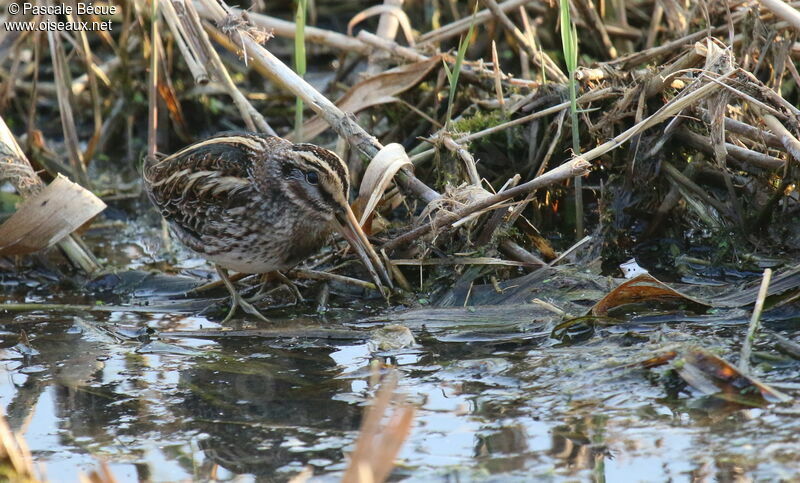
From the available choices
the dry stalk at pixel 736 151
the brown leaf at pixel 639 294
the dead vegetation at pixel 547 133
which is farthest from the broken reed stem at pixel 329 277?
Answer: the dry stalk at pixel 736 151

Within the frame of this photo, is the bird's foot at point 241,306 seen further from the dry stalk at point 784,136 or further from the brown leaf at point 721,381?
the dry stalk at point 784,136

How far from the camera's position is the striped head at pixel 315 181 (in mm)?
4945

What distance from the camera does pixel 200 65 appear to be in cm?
536

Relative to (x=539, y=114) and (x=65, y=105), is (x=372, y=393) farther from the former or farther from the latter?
(x=65, y=105)

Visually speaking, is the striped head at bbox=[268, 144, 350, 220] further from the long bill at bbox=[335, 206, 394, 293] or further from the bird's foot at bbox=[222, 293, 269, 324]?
the bird's foot at bbox=[222, 293, 269, 324]

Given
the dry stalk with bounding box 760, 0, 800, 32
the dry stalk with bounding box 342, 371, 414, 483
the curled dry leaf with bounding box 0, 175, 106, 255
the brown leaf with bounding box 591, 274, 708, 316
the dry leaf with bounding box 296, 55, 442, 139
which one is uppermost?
the dry stalk with bounding box 760, 0, 800, 32

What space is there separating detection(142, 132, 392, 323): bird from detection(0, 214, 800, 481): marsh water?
303 millimetres

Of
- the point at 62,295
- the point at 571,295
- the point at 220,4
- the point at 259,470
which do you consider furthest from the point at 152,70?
the point at 259,470

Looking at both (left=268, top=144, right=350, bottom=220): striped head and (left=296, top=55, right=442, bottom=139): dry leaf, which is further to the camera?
(left=296, top=55, right=442, bottom=139): dry leaf

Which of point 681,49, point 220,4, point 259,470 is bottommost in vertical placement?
point 259,470

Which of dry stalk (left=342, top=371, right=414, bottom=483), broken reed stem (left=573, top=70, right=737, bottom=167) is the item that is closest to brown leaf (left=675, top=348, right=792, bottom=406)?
broken reed stem (left=573, top=70, right=737, bottom=167)

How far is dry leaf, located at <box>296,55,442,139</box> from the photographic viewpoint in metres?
6.06

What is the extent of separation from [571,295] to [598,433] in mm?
1341

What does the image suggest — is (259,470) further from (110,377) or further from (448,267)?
(448,267)
